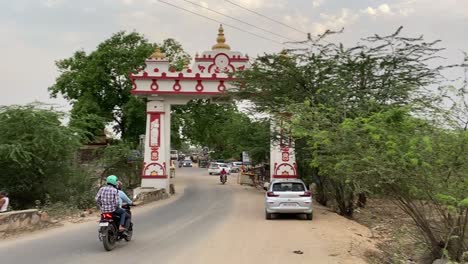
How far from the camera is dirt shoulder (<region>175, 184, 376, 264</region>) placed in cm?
1018

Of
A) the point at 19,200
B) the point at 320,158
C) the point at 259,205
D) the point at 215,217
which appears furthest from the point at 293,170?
the point at 320,158

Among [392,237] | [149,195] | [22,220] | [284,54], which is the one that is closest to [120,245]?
[22,220]

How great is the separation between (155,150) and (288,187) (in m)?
13.2

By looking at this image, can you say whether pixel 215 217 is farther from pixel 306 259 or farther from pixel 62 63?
pixel 62 63

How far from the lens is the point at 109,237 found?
35.4ft

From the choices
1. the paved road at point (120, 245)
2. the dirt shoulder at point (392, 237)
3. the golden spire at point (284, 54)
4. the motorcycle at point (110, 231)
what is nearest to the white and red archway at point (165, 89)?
the golden spire at point (284, 54)

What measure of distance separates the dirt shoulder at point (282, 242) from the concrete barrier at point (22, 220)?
4.92 m

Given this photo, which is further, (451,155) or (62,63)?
(62,63)

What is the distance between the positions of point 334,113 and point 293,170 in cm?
1654

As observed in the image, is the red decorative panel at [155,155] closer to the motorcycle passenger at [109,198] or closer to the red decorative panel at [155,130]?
the red decorative panel at [155,130]

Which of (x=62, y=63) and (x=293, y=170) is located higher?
(x=62, y=63)

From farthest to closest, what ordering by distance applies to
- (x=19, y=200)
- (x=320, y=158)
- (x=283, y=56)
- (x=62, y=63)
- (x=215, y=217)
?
(x=62, y=63) → (x=283, y=56) → (x=19, y=200) → (x=215, y=217) → (x=320, y=158)

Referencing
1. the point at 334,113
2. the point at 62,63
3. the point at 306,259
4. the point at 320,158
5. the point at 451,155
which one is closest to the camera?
the point at 451,155

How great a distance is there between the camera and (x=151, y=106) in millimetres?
29453
